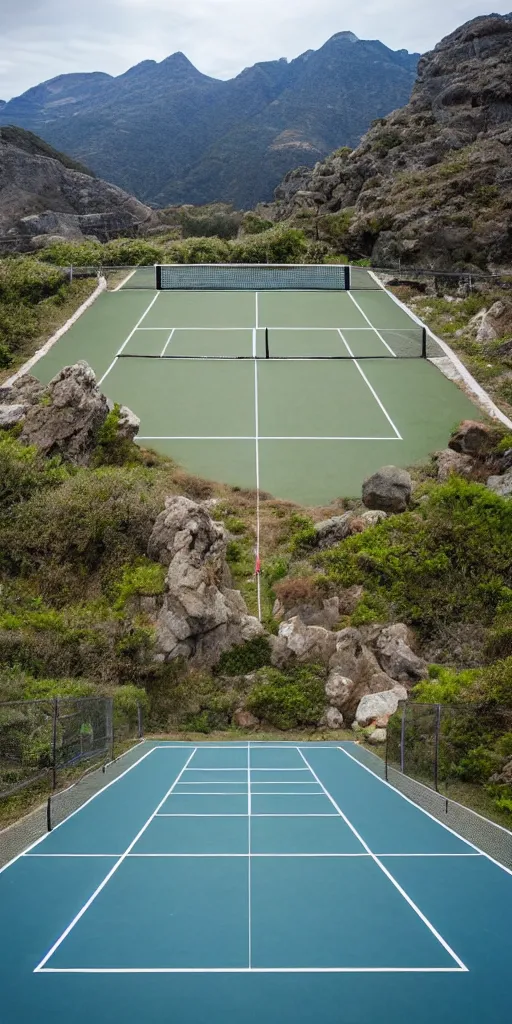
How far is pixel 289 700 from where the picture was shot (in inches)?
574

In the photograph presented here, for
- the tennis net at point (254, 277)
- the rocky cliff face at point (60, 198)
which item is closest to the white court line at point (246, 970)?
the tennis net at point (254, 277)

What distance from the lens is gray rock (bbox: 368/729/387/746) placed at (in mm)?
13203

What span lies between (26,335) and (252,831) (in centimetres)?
2657

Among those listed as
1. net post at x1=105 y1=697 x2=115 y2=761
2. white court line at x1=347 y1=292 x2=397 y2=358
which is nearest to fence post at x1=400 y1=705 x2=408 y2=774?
net post at x1=105 y1=697 x2=115 y2=761

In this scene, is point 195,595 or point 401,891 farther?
point 195,595

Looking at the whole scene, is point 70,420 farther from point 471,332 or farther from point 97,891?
point 471,332

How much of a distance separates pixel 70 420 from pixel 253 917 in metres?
16.4

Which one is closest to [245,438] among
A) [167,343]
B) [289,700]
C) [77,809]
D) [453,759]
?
[167,343]

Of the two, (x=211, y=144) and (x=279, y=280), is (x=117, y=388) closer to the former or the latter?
(x=279, y=280)

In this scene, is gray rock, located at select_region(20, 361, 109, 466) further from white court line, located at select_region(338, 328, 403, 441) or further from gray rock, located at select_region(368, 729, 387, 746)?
gray rock, located at select_region(368, 729, 387, 746)

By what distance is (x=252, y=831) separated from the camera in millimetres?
8539

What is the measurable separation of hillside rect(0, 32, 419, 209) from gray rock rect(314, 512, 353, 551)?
331 feet

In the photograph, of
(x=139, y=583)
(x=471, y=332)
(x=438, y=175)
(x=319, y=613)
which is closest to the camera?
(x=139, y=583)

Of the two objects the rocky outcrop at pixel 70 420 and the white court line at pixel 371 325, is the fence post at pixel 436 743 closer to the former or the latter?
the rocky outcrop at pixel 70 420
